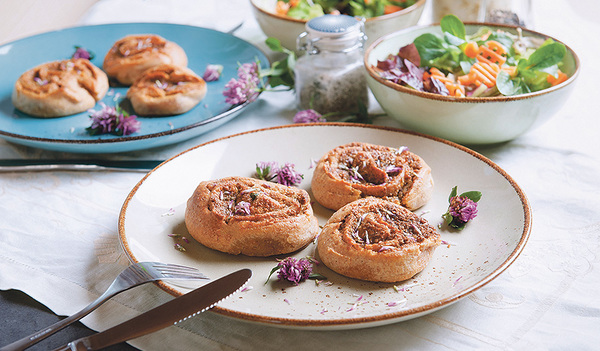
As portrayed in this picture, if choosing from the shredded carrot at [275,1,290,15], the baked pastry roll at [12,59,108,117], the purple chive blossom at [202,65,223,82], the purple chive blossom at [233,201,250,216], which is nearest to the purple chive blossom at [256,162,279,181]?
the purple chive blossom at [233,201,250,216]

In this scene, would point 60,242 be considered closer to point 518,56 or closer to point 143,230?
point 143,230

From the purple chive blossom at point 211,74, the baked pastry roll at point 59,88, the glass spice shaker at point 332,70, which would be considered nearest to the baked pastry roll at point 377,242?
the glass spice shaker at point 332,70

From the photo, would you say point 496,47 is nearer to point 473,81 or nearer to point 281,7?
point 473,81

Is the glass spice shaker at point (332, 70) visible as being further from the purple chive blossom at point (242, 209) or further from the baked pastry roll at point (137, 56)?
the purple chive blossom at point (242, 209)

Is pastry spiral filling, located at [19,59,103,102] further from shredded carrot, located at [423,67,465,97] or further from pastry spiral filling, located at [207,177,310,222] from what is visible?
shredded carrot, located at [423,67,465,97]

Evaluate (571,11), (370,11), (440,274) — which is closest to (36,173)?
(440,274)

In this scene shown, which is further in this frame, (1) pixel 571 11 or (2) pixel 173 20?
(2) pixel 173 20
